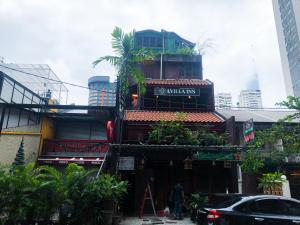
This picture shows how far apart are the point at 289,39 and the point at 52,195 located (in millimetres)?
68232

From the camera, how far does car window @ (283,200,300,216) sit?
7775 millimetres

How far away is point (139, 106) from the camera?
59.2 feet

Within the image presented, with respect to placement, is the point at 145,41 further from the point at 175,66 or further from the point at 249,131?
the point at 249,131

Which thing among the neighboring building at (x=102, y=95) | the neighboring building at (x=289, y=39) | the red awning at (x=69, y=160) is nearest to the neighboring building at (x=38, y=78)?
the neighboring building at (x=102, y=95)

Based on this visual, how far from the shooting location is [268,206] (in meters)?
7.79

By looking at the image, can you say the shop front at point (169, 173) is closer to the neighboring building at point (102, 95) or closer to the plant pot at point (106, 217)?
the plant pot at point (106, 217)

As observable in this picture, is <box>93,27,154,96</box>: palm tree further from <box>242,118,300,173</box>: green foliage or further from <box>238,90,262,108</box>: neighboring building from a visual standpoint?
<box>238,90,262,108</box>: neighboring building

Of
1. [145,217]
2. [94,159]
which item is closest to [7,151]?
[94,159]

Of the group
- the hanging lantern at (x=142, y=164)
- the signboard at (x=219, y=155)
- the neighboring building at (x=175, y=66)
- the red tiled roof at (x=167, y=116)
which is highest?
the neighboring building at (x=175, y=66)

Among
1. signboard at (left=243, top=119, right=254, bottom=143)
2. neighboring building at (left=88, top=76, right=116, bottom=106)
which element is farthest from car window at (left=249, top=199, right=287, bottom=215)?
neighboring building at (left=88, top=76, right=116, bottom=106)

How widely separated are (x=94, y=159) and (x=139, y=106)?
4819mm

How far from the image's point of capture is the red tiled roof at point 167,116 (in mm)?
15633

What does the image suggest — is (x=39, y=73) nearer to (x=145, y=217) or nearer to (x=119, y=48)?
(x=119, y=48)

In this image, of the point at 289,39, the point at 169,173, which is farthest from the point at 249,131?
the point at 289,39
